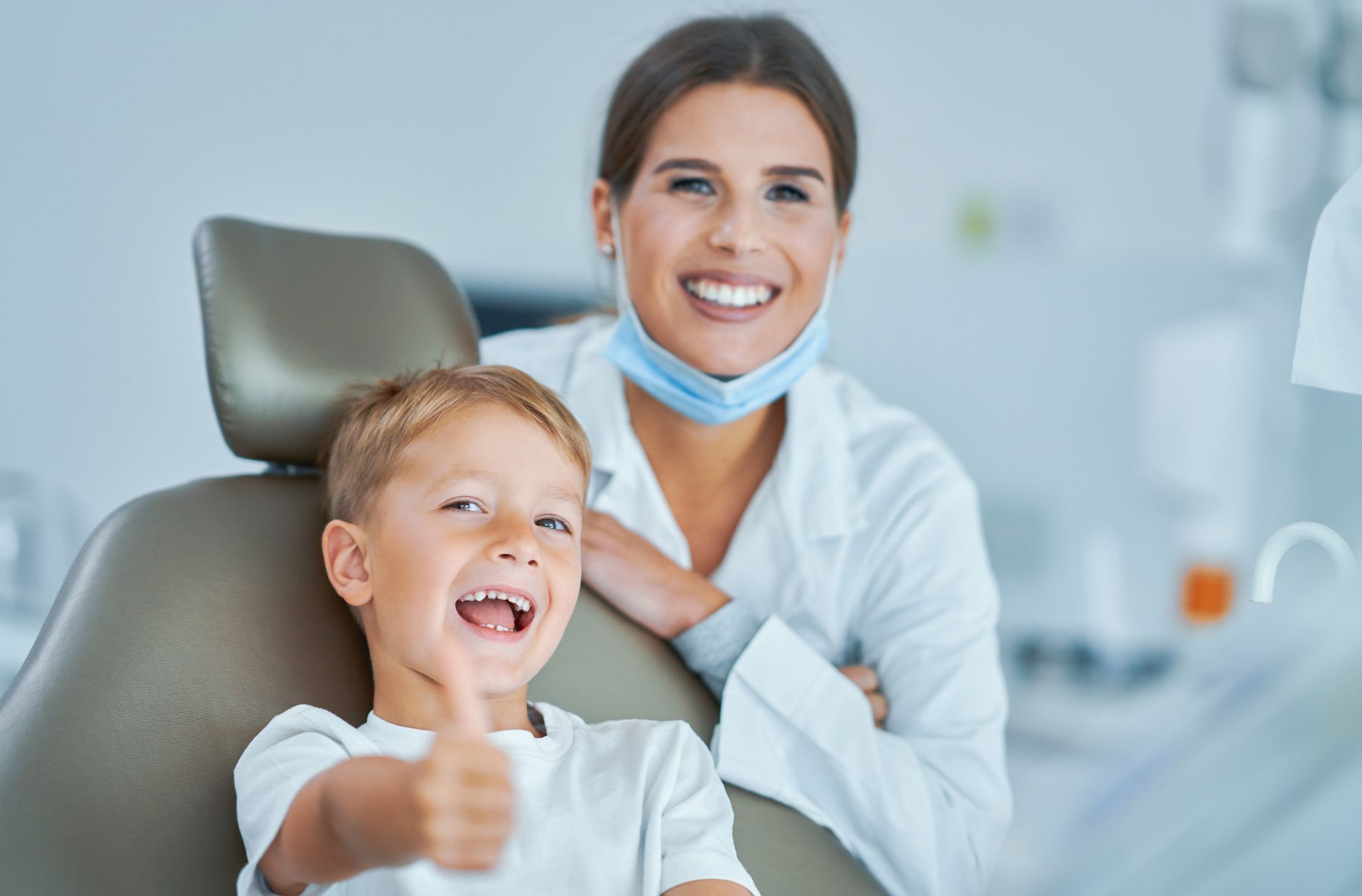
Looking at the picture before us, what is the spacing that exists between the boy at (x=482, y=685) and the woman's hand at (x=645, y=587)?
Answer: 22 centimetres

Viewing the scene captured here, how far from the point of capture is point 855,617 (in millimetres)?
1525

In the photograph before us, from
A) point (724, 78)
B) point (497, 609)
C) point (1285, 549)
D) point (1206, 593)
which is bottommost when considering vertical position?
point (1206, 593)

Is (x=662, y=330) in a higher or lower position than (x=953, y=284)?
higher

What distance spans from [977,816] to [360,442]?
799mm

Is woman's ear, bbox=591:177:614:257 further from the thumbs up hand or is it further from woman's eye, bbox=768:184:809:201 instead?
the thumbs up hand

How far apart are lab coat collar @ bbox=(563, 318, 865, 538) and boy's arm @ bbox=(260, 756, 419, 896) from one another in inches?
26.8

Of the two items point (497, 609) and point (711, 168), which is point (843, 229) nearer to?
point (711, 168)

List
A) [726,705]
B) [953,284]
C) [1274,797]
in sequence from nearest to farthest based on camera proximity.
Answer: [1274,797], [726,705], [953,284]

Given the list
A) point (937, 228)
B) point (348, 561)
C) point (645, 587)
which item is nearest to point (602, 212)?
point (645, 587)

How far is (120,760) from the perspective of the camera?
100 cm

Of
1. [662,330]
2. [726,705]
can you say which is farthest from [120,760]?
[662,330]

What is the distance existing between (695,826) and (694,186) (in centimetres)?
84

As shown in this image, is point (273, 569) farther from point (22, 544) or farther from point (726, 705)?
point (22, 544)

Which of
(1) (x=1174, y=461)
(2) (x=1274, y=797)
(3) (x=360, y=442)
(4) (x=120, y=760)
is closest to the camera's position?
(2) (x=1274, y=797)
